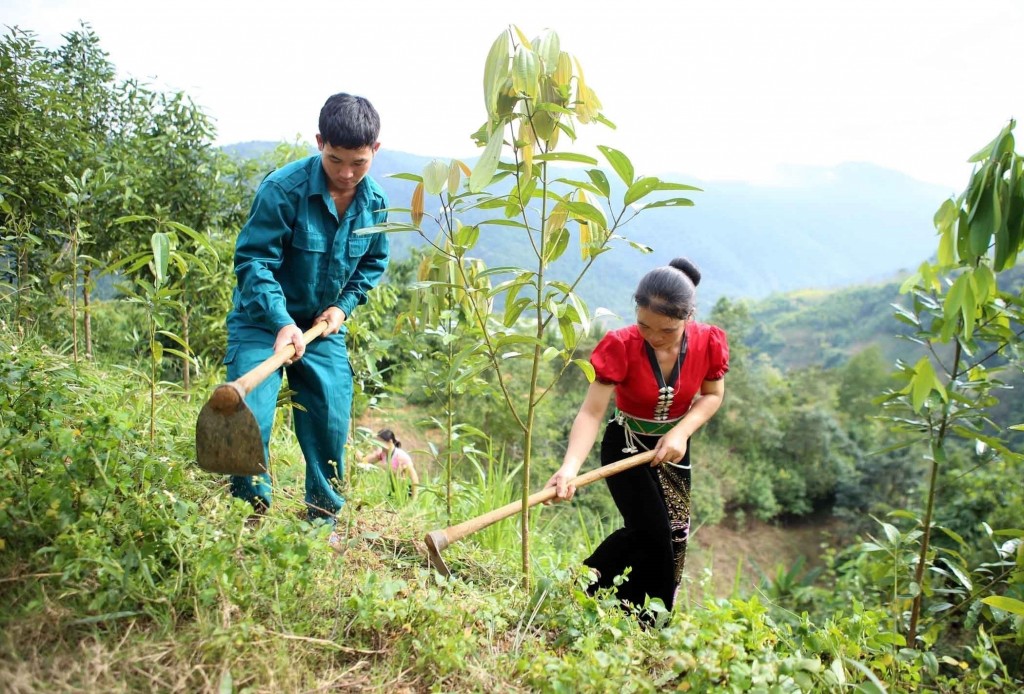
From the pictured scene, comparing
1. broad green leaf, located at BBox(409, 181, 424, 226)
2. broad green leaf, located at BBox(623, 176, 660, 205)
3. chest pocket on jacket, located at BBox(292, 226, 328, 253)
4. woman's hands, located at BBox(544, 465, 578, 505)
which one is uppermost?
broad green leaf, located at BBox(623, 176, 660, 205)

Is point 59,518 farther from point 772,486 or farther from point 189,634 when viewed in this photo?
point 772,486

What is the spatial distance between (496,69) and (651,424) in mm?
1382

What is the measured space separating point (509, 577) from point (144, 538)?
1143 millimetres

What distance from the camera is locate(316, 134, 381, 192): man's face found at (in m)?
2.10

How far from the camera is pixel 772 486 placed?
13.1 meters

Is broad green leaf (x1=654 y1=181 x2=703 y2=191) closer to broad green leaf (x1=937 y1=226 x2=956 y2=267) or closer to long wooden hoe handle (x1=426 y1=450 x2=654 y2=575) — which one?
broad green leaf (x1=937 y1=226 x2=956 y2=267)

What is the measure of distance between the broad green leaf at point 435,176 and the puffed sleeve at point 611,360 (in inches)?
34.5

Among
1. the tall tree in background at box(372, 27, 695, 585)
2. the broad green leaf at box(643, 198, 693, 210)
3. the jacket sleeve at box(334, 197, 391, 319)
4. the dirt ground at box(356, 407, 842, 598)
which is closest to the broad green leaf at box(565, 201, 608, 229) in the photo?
the tall tree in background at box(372, 27, 695, 585)

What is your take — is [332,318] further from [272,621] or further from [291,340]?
[272,621]

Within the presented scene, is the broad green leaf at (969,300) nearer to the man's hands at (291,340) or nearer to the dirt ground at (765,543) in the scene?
the man's hands at (291,340)

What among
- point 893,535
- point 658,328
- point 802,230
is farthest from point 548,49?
point 802,230

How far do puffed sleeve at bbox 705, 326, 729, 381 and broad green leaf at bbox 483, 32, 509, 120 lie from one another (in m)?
1.26

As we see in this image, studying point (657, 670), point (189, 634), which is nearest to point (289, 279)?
point (189, 634)

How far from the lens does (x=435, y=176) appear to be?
169 cm
